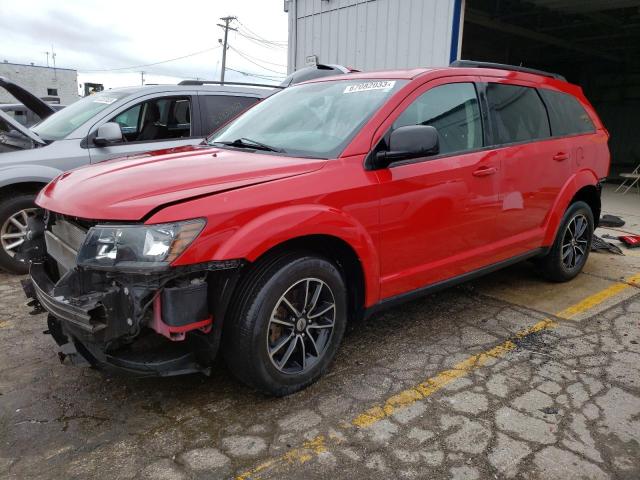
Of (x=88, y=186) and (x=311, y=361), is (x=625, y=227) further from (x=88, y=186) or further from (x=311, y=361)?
(x=88, y=186)

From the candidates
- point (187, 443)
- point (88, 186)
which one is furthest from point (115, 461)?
point (88, 186)

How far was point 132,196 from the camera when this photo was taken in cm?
239

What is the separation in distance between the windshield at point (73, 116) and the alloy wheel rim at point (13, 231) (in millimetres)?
820

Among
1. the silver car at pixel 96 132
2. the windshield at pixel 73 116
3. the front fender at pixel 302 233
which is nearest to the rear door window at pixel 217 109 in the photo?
the silver car at pixel 96 132

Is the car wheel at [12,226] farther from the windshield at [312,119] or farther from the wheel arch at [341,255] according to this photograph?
the wheel arch at [341,255]

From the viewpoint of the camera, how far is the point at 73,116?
17.9 ft

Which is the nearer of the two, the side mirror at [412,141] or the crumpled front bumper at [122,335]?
the crumpled front bumper at [122,335]

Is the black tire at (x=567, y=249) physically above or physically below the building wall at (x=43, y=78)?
below

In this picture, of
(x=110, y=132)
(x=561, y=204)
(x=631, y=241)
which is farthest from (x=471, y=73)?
(x=631, y=241)

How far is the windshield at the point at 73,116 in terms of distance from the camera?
5238 millimetres

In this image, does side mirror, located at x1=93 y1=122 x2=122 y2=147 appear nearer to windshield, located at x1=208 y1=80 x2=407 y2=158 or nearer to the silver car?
the silver car

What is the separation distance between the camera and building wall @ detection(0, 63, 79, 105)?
46156 mm

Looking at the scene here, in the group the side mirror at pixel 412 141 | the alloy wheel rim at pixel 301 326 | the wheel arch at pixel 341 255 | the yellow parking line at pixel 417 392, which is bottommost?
the yellow parking line at pixel 417 392

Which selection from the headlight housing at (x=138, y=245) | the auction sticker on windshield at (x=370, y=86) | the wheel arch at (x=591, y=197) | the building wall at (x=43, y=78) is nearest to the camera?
the headlight housing at (x=138, y=245)
